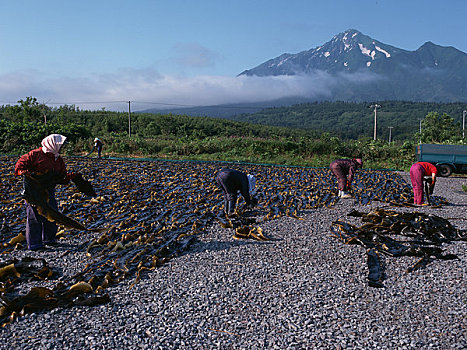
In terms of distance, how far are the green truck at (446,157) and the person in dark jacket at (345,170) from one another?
7.85 meters

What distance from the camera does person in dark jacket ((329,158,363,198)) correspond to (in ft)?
29.4

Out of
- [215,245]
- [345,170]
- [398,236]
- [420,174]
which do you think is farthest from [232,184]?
[420,174]

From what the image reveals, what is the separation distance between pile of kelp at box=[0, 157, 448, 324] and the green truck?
153 inches

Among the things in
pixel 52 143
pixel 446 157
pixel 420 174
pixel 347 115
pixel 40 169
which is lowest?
pixel 446 157

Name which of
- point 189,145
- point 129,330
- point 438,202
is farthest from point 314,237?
point 189,145

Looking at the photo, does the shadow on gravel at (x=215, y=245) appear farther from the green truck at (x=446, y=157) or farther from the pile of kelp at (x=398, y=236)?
the green truck at (x=446, y=157)

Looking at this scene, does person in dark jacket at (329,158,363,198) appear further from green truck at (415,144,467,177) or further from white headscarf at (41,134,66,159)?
green truck at (415,144,467,177)

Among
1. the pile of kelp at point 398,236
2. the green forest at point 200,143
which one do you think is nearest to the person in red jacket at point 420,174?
the pile of kelp at point 398,236

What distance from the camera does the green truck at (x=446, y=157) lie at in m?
15.3

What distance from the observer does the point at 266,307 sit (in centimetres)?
357

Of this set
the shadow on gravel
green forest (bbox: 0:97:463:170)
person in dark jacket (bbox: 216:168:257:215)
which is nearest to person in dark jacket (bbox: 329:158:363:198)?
person in dark jacket (bbox: 216:168:257:215)

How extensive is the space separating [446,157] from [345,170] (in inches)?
343

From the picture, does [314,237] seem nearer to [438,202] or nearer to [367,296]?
[367,296]

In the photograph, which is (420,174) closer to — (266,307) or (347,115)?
(266,307)
